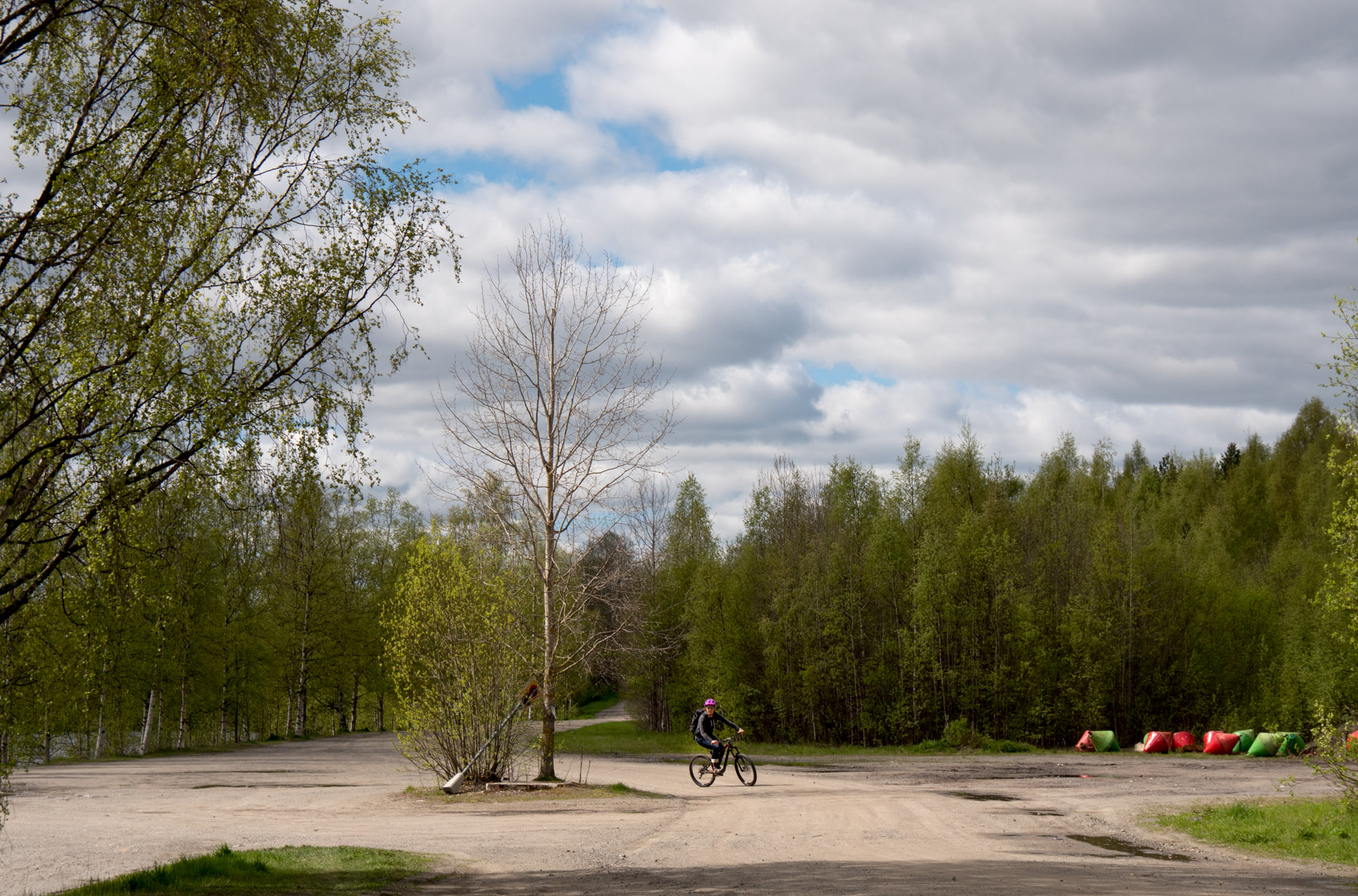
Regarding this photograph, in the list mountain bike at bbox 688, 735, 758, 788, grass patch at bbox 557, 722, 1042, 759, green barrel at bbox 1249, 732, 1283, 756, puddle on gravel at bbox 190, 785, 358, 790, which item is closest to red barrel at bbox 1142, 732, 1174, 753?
green barrel at bbox 1249, 732, 1283, 756

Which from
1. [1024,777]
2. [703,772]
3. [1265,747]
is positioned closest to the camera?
[703,772]

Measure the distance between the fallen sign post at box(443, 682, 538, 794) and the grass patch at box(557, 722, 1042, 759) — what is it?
13.3m

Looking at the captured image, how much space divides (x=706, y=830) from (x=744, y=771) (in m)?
8.80

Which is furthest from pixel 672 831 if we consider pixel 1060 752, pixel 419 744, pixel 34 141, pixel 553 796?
pixel 1060 752

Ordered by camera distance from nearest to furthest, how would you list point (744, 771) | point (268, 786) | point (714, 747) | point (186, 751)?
point (714, 747) < point (744, 771) < point (268, 786) < point (186, 751)

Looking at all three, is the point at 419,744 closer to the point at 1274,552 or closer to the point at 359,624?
the point at 359,624

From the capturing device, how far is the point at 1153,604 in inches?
1666

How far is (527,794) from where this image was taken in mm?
19125

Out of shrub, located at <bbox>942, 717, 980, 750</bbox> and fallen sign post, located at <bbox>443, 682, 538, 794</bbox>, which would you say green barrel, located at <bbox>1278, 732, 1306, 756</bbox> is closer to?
shrub, located at <bbox>942, 717, 980, 750</bbox>

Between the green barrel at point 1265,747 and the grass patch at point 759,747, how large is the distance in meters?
7.40

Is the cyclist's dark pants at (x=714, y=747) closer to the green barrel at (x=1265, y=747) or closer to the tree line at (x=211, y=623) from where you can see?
the tree line at (x=211, y=623)

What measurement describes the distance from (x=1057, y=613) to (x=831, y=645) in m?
9.86

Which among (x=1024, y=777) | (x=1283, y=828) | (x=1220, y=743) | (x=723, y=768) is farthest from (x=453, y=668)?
(x=1220, y=743)

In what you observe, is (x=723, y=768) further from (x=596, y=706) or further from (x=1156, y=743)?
(x=596, y=706)
